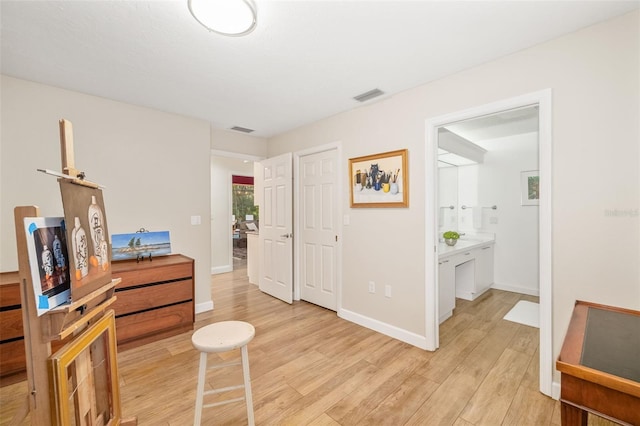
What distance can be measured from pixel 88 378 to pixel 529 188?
5389 millimetres

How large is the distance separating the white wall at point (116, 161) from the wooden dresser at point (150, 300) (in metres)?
0.52

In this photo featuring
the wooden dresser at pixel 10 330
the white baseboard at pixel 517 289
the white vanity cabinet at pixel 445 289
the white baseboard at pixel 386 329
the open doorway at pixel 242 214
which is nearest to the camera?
the wooden dresser at pixel 10 330

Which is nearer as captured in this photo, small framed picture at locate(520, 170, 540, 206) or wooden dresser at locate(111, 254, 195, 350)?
wooden dresser at locate(111, 254, 195, 350)

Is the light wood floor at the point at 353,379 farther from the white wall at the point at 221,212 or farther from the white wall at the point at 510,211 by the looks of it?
the white wall at the point at 221,212

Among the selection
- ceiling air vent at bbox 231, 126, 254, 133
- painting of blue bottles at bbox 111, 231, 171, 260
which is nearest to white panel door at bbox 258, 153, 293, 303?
ceiling air vent at bbox 231, 126, 254, 133

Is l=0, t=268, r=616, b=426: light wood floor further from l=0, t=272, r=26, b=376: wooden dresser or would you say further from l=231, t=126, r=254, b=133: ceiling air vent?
l=231, t=126, r=254, b=133: ceiling air vent

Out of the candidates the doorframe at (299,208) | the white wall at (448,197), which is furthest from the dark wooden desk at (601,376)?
the white wall at (448,197)

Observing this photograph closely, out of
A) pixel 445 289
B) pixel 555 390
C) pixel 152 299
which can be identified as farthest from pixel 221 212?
pixel 555 390

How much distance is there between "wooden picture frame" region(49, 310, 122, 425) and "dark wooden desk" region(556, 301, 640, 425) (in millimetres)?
1826

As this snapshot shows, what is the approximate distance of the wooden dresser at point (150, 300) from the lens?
247cm

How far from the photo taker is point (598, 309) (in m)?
1.56

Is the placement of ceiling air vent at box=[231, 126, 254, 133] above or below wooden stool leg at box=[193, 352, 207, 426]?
above

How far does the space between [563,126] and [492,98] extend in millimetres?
528

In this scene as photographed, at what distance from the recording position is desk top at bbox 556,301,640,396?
910 mm
